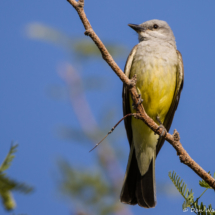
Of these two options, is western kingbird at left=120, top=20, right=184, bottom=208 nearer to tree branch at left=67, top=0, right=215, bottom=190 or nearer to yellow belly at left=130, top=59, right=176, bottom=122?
yellow belly at left=130, top=59, right=176, bottom=122

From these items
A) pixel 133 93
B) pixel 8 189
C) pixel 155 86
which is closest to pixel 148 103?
pixel 155 86

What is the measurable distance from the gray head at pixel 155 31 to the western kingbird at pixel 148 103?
0.99 ft

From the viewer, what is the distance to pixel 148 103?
4.45m

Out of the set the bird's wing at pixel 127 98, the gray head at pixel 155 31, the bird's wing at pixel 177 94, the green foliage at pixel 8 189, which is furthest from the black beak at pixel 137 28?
the green foliage at pixel 8 189

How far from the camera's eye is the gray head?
5547 millimetres

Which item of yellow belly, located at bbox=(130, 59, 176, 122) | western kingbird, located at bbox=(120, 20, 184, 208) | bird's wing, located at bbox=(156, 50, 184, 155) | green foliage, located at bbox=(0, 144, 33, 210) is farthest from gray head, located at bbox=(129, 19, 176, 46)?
green foliage, located at bbox=(0, 144, 33, 210)

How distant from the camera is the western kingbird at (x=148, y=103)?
4344mm

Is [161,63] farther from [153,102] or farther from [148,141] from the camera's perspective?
[148,141]

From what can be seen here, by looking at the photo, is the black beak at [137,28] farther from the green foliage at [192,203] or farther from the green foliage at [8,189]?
the green foliage at [8,189]

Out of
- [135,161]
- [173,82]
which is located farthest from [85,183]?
[173,82]

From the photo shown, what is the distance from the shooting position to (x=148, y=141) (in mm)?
4910

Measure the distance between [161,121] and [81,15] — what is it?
8.95 feet

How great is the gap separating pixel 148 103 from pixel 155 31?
77.4 inches

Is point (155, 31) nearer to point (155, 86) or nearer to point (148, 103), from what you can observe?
point (155, 86)
